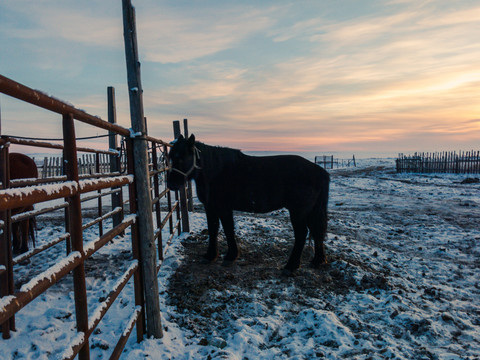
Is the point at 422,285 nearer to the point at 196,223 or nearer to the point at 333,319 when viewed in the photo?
the point at 333,319

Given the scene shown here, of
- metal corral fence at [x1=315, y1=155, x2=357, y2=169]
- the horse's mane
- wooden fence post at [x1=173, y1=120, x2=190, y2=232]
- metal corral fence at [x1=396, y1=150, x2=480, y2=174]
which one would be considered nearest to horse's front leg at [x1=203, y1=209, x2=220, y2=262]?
the horse's mane

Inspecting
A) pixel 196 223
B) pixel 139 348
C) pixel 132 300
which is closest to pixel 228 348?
pixel 139 348

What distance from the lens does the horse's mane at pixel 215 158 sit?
15.8ft

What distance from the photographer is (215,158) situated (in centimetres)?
490

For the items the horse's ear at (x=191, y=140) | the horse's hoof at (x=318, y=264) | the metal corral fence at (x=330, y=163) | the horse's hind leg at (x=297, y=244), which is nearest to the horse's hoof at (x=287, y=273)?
the horse's hind leg at (x=297, y=244)

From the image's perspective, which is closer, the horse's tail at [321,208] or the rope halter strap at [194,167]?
the rope halter strap at [194,167]

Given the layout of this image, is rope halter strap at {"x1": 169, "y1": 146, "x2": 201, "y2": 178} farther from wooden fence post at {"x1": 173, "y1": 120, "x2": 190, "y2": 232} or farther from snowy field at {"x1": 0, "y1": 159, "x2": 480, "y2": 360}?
wooden fence post at {"x1": 173, "y1": 120, "x2": 190, "y2": 232}

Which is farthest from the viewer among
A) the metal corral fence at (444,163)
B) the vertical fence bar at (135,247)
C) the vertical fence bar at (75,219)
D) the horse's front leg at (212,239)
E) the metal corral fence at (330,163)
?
the metal corral fence at (330,163)

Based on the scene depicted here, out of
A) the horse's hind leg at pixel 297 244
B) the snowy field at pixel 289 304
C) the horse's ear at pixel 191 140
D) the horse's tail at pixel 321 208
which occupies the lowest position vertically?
the snowy field at pixel 289 304

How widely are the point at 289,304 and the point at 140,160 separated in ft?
8.20

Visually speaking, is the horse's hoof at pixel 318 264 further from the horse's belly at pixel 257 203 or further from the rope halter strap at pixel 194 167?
the rope halter strap at pixel 194 167

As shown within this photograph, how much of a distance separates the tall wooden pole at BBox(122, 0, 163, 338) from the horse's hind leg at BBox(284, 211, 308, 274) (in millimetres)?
2388

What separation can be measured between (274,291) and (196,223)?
4210mm

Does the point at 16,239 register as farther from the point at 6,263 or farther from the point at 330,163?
the point at 330,163
